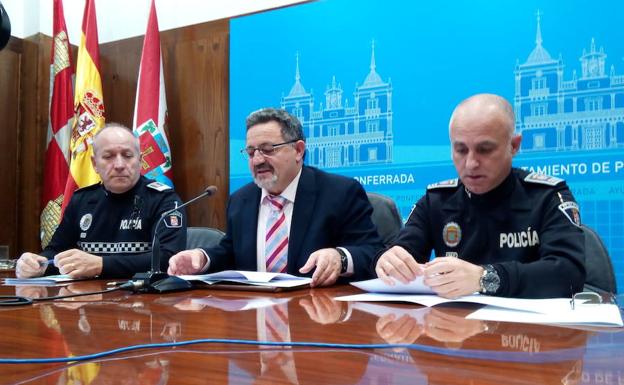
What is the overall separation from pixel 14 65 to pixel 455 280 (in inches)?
162

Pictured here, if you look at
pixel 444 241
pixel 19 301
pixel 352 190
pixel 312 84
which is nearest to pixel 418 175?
pixel 312 84

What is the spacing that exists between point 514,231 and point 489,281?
41 centimetres

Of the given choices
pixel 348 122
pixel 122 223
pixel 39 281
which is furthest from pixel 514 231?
pixel 348 122

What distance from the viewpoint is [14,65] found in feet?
14.1

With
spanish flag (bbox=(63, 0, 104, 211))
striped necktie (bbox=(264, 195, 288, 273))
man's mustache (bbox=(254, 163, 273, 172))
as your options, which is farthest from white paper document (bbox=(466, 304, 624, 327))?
spanish flag (bbox=(63, 0, 104, 211))

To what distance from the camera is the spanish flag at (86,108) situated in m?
3.86

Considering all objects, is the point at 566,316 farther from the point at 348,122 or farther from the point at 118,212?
the point at 348,122

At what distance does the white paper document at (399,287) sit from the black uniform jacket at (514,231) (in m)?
0.17

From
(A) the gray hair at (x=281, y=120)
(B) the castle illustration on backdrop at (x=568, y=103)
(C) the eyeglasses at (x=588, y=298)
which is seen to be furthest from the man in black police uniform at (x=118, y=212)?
(B) the castle illustration on backdrop at (x=568, y=103)

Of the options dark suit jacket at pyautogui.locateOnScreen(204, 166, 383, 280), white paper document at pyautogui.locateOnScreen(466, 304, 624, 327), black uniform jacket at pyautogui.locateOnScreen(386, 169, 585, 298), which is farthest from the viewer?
dark suit jacket at pyautogui.locateOnScreen(204, 166, 383, 280)

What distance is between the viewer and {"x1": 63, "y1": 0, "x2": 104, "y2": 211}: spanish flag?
12.6 feet

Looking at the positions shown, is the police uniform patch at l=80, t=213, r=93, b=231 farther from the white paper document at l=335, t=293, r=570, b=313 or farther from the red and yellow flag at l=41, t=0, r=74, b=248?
the red and yellow flag at l=41, t=0, r=74, b=248

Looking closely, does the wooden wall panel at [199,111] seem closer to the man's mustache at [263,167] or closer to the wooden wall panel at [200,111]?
the wooden wall panel at [200,111]

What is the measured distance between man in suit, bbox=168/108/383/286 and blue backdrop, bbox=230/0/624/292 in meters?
1.20
